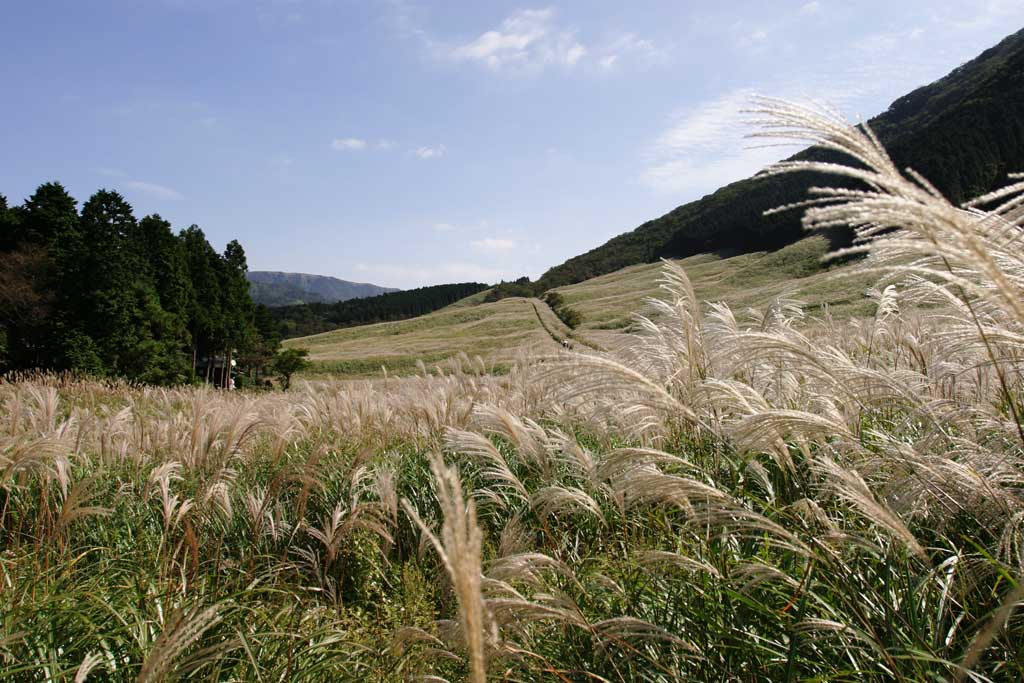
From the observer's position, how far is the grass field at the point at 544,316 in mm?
46688

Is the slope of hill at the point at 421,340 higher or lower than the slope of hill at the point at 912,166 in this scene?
lower

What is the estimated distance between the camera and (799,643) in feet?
6.80

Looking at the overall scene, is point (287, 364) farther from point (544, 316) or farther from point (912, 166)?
point (912, 166)

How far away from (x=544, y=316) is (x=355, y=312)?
8437 cm

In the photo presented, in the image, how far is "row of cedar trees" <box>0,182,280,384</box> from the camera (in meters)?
31.9

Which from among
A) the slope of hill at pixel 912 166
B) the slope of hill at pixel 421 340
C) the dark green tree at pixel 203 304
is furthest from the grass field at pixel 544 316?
the dark green tree at pixel 203 304

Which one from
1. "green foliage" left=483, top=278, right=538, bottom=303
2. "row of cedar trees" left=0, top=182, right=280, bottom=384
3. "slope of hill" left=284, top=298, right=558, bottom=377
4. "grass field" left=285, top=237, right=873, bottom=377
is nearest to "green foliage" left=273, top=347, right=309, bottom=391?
"grass field" left=285, top=237, right=873, bottom=377

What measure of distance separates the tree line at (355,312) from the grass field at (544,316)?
144ft

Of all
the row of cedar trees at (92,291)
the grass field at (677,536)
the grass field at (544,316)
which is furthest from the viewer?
the grass field at (544,316)

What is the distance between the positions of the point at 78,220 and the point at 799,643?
46161mm

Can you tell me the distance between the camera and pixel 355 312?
14475 centimetres

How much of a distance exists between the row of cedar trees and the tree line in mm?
91629

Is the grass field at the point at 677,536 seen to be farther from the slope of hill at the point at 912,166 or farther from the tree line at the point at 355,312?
the tree line at the point at 355,312

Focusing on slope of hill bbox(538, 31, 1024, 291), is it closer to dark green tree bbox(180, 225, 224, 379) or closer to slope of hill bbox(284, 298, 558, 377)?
slope of hill bbox(284, 298, 558, 377)
